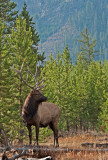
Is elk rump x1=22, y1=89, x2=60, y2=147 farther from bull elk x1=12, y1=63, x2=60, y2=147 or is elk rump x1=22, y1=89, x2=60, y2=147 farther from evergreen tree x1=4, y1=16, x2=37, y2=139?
evergreen tree x1=4, y1=16, x2=37, y2=139

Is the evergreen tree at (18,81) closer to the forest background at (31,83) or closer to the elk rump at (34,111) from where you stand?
the forest background at (31,83)

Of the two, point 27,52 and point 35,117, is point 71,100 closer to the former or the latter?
point 27,52

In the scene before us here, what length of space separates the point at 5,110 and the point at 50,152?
10.6 metres

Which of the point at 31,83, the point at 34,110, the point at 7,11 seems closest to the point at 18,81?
the point at 31,83

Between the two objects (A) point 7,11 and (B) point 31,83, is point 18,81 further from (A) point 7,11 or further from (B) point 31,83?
(A) point 7,11

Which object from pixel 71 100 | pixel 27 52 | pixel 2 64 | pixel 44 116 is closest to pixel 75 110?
pixel 71 100

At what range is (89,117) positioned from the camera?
40.3m

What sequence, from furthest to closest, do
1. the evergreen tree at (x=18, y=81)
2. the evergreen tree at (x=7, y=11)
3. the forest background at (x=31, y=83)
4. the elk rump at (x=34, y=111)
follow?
1. the evergreen tree at (x=7, y=11)
2. the evergreen tree at (x=18, y=81)
3. the forest background at (x=31, y=83)
4. the elk rump at (x=34, y=111)

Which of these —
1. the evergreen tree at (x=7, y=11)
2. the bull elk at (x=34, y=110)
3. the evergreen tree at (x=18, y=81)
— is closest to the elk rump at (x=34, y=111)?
the bull elk at (x=34, y=110)

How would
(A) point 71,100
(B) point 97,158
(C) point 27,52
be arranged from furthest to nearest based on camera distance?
(A) point 71,100
(C) point 27,52
(B) point 97,158

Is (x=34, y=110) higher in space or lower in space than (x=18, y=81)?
lower

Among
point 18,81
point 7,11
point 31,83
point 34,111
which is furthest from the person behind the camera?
point 7,11

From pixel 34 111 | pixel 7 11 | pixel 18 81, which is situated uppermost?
pixel 7 11

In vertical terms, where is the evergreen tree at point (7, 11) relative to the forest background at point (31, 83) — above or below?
above
